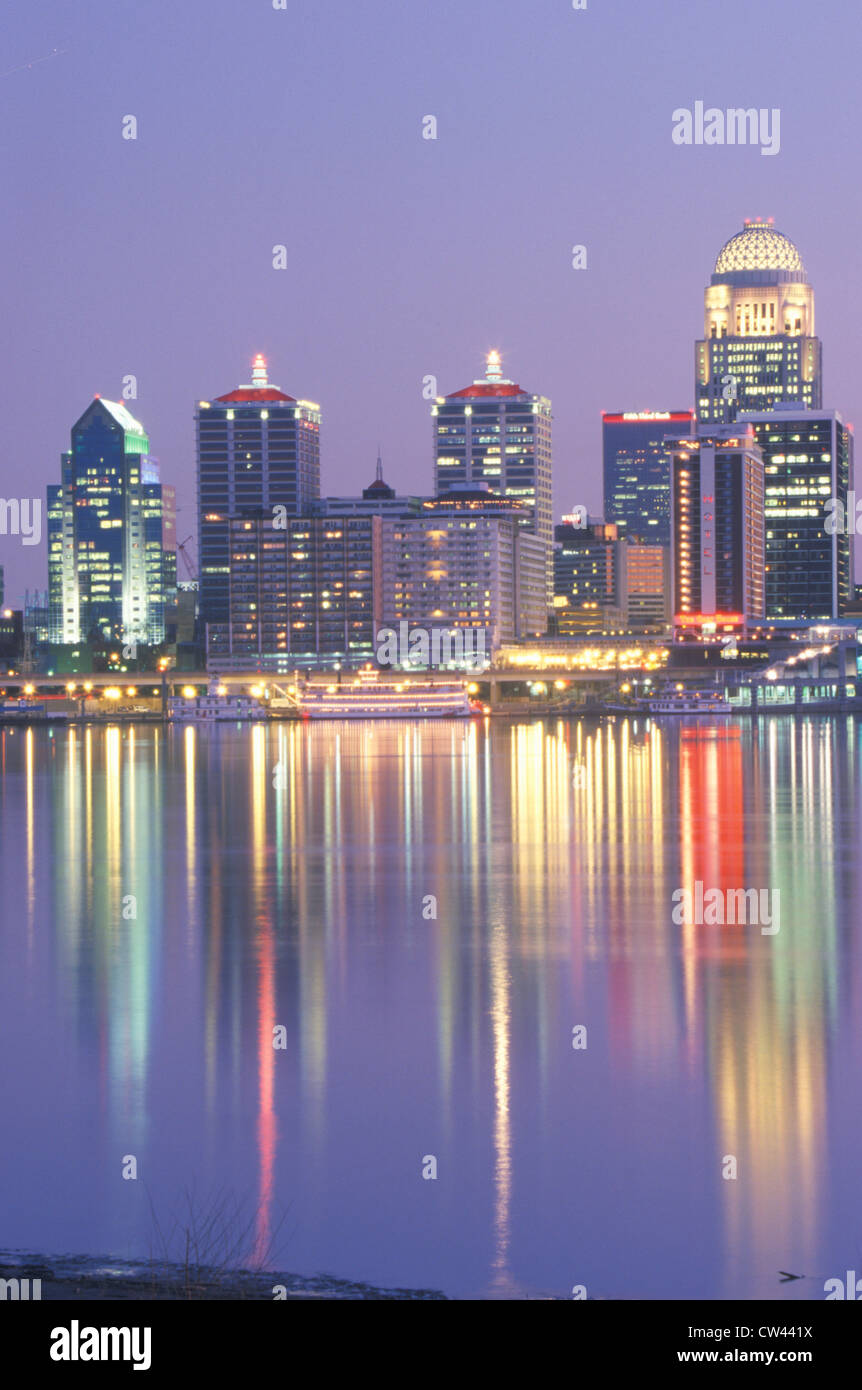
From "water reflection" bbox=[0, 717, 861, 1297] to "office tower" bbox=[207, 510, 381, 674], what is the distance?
159611 millimetres

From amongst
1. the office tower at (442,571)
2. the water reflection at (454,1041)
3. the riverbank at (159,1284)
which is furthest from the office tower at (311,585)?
the riverbank at (159,1284)

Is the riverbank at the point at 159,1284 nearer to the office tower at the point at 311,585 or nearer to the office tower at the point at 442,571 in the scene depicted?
the office tower at the point at 442,571

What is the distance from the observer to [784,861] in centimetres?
3012

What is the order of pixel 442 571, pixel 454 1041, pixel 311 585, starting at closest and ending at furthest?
pixel 454 1041, pixel 442 571, pixel 311 585

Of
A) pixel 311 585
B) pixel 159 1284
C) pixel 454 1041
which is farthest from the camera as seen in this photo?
pixel 311 585

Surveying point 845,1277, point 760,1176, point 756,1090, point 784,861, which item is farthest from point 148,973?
point 784,861

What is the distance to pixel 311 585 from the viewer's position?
197375mm

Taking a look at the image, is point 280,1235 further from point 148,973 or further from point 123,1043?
point 148,973

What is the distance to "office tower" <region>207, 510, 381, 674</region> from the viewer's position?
645 feet

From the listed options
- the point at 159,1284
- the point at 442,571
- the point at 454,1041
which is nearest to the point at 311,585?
the point at 442,571

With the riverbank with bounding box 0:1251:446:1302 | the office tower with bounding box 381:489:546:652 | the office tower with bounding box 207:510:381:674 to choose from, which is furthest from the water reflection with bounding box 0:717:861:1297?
the office tower with bounding box 207:510:381:674

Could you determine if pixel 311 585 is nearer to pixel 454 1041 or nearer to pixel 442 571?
pixel 442 571

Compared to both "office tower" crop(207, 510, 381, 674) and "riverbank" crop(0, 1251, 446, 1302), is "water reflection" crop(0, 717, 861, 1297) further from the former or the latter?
"office tower" crop(207, 510, 381, 674)

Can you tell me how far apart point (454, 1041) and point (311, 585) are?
597 feet
